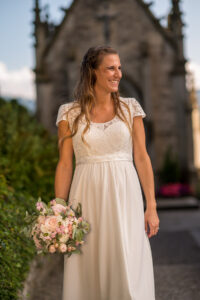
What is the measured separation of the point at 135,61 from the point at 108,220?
13.7 metres

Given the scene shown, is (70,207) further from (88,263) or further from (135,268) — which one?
(135,268)

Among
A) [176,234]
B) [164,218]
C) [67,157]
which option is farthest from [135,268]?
[164,218]

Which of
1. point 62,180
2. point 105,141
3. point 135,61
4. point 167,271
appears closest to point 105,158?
point 105,141

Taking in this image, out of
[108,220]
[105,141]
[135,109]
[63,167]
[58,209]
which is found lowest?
[108,220]

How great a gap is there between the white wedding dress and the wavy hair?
0.15 feet

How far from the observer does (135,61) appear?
1545 cm

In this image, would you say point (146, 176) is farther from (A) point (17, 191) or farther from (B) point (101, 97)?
(A) point (17, 191)

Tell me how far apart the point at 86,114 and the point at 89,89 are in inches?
7.7

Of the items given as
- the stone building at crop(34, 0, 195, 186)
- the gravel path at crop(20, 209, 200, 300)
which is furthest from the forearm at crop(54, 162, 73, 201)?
the stone building at crop(34, 0, 195, 186)

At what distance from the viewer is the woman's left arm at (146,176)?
8.43ft

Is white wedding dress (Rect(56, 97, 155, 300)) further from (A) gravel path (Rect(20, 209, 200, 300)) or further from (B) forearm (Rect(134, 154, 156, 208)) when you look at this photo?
(A) gravel path (Rect(20, 209, 200, 300))

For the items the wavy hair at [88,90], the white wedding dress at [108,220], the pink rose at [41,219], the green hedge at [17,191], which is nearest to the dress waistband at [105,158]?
the white wedding dress at [108,220]

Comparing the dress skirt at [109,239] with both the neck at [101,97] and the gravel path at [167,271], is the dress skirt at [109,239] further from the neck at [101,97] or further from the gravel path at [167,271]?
the gravel path at [167,271]

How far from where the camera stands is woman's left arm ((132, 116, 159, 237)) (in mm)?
2570
